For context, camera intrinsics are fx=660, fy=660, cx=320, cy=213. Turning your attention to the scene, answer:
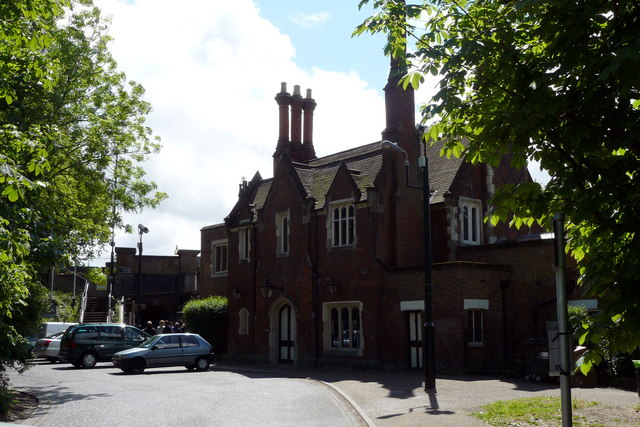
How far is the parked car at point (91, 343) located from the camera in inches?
1067

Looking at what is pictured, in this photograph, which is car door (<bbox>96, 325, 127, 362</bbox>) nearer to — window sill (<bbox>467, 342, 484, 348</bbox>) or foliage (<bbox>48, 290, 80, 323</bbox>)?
foliage (<bbox>48, 290, 80, 323</bbox>)

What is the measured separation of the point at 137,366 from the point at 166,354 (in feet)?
3.77

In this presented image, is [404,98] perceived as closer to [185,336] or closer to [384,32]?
[185,336]

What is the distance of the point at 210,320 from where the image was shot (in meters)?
34.5

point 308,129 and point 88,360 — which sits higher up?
point 308,129

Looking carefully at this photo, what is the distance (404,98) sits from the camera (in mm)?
27453

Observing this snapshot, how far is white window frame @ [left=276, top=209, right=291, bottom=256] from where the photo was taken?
3055 cm

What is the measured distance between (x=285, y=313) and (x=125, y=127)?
11.9 meters

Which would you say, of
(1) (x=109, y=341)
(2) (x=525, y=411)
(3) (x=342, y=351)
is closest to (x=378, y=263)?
(3) (x=342, y=351)

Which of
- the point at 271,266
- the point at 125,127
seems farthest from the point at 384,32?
the point at 271,266

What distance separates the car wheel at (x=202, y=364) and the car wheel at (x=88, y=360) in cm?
501

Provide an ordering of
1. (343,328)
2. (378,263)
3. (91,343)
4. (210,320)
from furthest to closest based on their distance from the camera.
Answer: (210,320)
(91,343)
(343,328)
(378,263)

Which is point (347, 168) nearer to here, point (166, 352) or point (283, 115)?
point (283, 115)

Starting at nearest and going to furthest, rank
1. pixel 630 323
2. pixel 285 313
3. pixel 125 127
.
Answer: pixel 630 323 → pixel 125 127 → pixel 285 313
